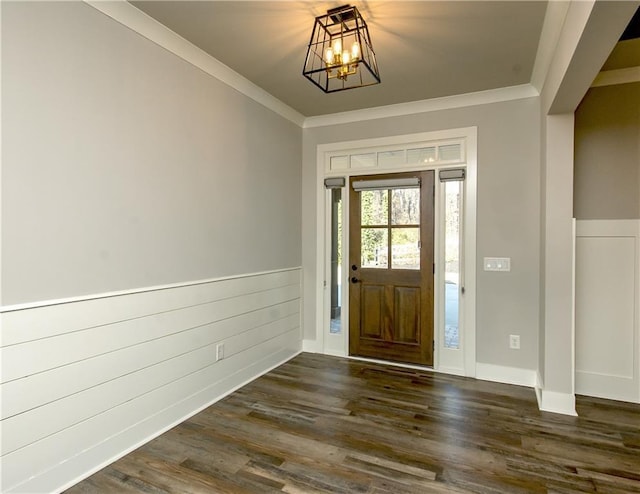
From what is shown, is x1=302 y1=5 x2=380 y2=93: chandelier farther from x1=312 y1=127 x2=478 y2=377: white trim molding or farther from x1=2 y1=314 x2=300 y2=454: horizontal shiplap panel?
x1=2 y1=314 x2=300 y2=454: horizontal shiplap panel

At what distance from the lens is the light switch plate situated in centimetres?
337

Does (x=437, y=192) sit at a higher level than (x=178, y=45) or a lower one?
lower

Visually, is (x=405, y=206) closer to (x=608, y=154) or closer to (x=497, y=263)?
(x=497, y=263)

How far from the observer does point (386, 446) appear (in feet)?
7.58

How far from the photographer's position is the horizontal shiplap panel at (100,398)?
1729 mm

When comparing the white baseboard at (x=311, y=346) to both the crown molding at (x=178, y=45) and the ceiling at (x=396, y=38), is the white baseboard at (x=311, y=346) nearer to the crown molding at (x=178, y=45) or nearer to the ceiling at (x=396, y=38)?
the crown molding at (x=178, y=45)

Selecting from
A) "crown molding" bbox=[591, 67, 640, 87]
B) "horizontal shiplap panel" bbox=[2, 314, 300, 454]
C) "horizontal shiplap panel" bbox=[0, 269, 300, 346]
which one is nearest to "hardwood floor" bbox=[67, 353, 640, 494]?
"horizontal shiplap panel" bbox=[2, 314, 300, 454]

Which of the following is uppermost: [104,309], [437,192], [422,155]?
[422,155]

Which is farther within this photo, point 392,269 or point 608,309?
point 392,269

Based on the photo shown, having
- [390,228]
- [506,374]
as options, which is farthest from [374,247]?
[506,374]

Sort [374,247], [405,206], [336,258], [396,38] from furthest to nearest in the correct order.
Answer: [336,258]
[374,247]
[405,206]
[396,38]

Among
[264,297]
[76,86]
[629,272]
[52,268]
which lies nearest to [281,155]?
[264,297]

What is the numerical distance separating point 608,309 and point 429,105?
2412mm

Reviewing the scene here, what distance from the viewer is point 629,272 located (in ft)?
9.72
